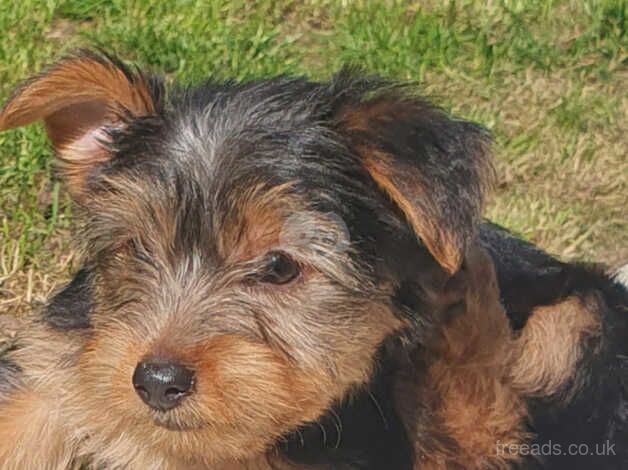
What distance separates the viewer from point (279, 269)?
3.87 meters

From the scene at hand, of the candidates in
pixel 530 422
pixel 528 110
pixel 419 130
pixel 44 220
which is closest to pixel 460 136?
pixel 419 130

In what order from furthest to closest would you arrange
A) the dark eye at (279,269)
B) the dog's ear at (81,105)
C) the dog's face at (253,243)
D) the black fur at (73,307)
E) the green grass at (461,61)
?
1. the green grass at (461,61)
2. the black fur at (73,307)
3. the dog's ear at (81,105)
4. the dark eye at (279,269)
5. the dog's face at (253,243)

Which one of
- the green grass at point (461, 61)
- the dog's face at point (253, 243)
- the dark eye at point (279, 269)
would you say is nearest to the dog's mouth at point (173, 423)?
the dog's face at point (253, 243)

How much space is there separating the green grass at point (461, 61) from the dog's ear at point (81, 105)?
78.6 inches

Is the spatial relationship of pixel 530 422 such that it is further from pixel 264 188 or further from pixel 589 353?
pixel 264 188

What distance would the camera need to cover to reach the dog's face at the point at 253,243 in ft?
12.1

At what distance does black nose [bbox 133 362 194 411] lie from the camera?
3.51m

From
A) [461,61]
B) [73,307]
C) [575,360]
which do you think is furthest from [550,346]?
[461,61]

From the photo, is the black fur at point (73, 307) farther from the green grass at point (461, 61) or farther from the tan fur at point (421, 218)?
the green grass at point (461, 61)

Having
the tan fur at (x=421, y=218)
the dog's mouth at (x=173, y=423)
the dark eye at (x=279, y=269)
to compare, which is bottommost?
the dog's mouth at (x=173, y=423)

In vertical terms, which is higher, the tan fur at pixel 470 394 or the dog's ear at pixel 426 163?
the dog's ear at pixel 426 163

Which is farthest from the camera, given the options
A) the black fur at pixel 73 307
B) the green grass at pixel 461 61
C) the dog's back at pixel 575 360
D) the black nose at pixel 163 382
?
the green grass at pixel 461 61

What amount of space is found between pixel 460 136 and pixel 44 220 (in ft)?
9.68

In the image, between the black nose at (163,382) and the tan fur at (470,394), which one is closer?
the black nose at (163,382)
